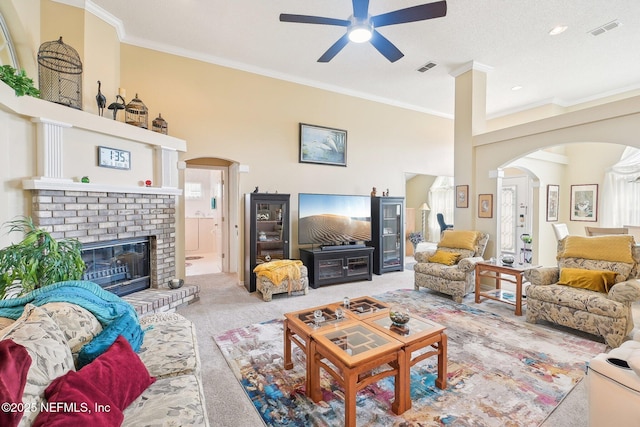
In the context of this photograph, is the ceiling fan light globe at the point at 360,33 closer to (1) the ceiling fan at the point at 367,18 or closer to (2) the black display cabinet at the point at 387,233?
(1) the ceiling fan at the point at 367,18

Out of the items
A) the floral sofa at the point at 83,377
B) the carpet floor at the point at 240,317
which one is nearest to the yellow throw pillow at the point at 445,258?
the carpet floor at the point at 240,317

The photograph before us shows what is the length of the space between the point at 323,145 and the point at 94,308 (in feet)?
14.5

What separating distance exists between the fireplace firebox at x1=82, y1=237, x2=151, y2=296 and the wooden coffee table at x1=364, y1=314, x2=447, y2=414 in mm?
2974

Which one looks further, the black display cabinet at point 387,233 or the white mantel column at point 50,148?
the black display cabinet at point 387,233

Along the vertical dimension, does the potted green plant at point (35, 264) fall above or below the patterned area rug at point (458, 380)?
above

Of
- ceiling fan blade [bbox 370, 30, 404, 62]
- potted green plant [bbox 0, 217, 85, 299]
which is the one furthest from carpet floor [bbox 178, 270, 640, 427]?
ceiling fan blade [bbox 370, 30, 404, 62]

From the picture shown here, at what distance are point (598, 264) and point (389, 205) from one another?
3126 millimetres

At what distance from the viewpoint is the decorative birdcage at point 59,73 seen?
9.55 ft

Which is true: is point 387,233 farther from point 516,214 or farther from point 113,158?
point 113,158

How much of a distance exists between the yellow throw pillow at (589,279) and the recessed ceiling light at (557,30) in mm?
2996

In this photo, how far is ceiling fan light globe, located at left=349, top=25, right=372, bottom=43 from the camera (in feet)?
8.70

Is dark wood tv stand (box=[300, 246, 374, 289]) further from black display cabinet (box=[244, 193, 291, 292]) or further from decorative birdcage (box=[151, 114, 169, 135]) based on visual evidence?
decorative birdcage (box=[151, 114, 169, 135])

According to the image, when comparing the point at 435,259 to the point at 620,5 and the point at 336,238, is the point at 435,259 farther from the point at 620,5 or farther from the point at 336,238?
the point at 620,5

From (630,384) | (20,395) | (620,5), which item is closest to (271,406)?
(20,395)
